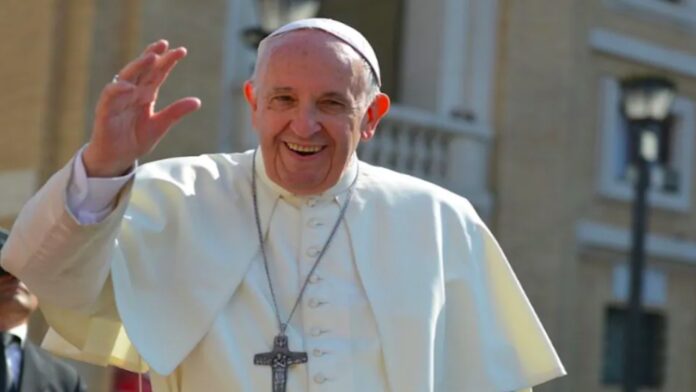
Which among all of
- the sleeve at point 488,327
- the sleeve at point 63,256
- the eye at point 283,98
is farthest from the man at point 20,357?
the eye at point 283,98

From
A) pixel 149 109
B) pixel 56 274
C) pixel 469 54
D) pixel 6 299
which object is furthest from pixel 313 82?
pixel 469 54

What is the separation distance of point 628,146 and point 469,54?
8.16 feet

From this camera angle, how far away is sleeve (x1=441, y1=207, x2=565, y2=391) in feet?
13.9

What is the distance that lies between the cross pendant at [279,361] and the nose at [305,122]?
0.48 metres

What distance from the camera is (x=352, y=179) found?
4.30 meters

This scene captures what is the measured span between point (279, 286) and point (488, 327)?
0.57 m

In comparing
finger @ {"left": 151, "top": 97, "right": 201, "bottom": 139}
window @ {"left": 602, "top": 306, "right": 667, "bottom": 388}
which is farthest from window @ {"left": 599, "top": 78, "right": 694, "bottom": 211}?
finger @ {"left": 151, "top": 97, "right": 201, "bottom": 139}

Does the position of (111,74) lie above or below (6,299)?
above

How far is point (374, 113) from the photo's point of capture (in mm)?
4094

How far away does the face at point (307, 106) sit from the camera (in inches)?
152

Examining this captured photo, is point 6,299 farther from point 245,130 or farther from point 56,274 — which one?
point 245,130

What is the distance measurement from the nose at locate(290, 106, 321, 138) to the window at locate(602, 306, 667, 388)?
47.0 ft

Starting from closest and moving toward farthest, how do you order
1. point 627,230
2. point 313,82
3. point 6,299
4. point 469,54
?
point 313,82
point 6,299
point 469,54
point 627,230

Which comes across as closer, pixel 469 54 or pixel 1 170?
pixel 1 170
